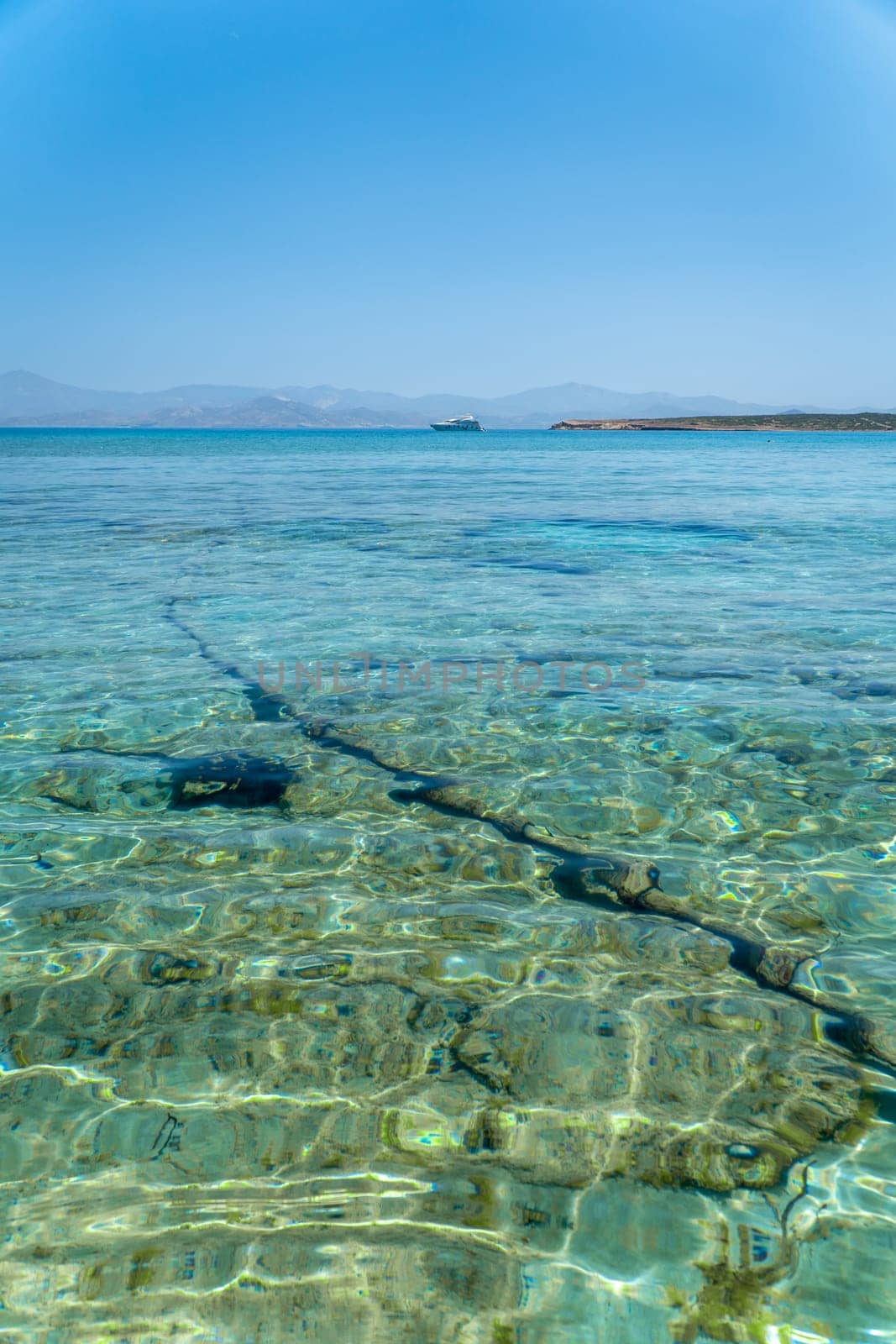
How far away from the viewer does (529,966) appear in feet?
10.7

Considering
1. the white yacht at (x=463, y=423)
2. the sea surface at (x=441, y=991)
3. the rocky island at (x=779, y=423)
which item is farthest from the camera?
the white yacht at (x=463, y=423)

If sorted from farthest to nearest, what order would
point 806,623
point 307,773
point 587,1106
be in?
point 806,623 → point 307,773 → point 587,1106

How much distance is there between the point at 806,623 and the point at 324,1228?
8086 mm

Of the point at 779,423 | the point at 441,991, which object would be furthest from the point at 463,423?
the point at 441,991

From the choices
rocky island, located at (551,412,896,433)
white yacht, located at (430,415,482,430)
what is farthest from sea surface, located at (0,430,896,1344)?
white yacht, located at (430,415,482,430)

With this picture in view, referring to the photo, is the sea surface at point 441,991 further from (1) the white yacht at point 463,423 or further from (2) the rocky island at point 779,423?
(1) the white yacht at point 463,423

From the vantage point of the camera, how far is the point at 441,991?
3.11 metres

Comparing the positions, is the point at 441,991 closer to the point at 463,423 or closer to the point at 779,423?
the point at 779,423

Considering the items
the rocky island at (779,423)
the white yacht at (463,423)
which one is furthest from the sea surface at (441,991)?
the white yacht at (463,423)

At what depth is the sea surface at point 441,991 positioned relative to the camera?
203 cm

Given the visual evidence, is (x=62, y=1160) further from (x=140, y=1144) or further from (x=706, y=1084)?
(x=706, y=1084)

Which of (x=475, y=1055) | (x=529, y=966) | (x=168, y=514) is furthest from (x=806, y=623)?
(x=168, y=514)

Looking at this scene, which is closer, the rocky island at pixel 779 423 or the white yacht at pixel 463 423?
the rocky island at pixel 779 423

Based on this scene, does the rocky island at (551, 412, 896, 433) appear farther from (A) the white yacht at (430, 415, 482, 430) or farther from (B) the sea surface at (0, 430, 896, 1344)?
(B) the sea surface at (0, 430, 896, 1344)
